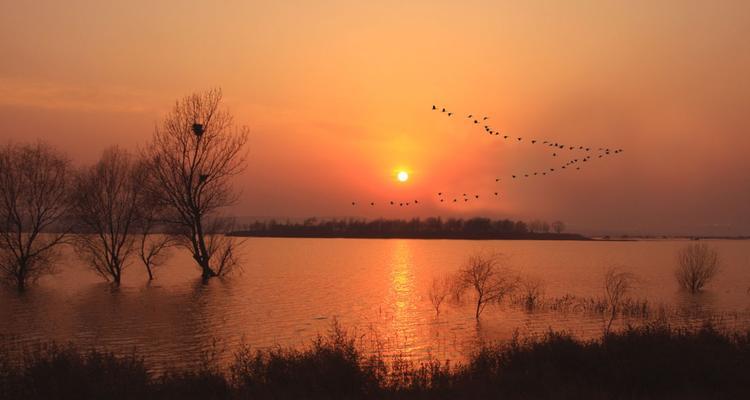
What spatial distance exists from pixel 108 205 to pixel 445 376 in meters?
41.9

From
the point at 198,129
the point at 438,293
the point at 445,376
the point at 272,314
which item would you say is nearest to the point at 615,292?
the point at 438,293

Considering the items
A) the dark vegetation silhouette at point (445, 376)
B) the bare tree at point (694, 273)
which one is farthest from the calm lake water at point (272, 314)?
the dark vegetation silhouette at point (445, 376)

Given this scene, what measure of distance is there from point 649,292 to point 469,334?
26219 millimetres

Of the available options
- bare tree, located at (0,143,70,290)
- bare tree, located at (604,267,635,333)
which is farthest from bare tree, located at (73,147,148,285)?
bare tree, located at (604,267,635,333)

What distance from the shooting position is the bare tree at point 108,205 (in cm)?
4744

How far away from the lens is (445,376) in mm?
15938

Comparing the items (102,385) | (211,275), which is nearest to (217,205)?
(211,275)

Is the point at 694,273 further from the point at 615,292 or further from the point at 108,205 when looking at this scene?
the point at 108,205

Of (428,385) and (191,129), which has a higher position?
(191,129)

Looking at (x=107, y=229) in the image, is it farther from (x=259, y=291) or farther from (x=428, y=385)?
(x=428, y=385)

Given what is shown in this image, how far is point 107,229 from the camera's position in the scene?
1901 inches

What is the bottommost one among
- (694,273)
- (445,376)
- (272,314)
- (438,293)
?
(272,314)

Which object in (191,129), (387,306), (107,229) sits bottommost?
(387,306)

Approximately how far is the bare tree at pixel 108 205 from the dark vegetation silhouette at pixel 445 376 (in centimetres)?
3520
